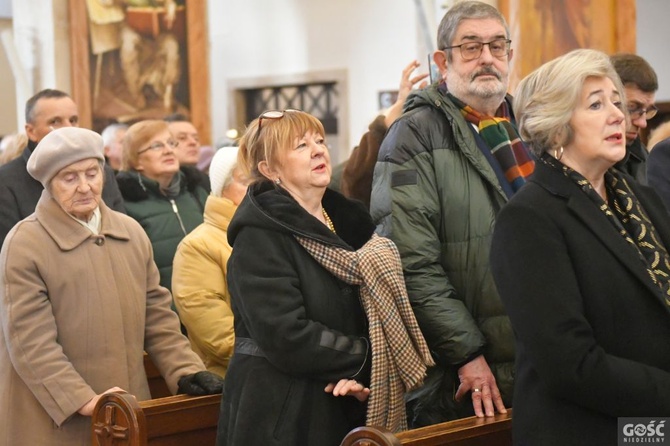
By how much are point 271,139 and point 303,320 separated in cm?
60

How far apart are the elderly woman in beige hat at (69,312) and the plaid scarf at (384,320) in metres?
0.95

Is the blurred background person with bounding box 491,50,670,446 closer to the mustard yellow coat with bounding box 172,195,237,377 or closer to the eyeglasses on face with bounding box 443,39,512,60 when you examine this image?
the eyeglasses on face with bounding box 443,39,512,60

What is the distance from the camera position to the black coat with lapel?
2.60 meters

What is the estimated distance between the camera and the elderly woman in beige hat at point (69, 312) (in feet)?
12.9

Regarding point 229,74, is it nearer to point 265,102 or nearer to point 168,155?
point 265,102

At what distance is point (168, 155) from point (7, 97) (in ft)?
44.7

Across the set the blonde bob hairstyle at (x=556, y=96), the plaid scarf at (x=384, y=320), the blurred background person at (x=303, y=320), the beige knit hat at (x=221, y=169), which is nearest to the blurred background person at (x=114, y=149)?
the beige knit hat at (x=221, y=169)

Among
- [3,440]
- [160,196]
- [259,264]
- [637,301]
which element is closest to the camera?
[637,301]

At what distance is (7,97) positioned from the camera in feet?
61.1

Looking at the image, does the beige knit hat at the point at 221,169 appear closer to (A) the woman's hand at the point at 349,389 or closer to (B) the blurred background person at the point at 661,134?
(A) the woman's hand at the point at 349,389

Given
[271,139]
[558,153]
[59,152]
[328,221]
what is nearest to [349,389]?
[328,221]

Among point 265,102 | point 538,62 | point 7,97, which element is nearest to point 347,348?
point 538,62

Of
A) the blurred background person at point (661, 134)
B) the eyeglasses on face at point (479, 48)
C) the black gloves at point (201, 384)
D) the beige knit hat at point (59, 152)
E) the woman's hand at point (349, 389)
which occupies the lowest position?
the black gloves at point (201, 384)

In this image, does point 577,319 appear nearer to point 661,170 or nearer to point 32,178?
point 661,170
